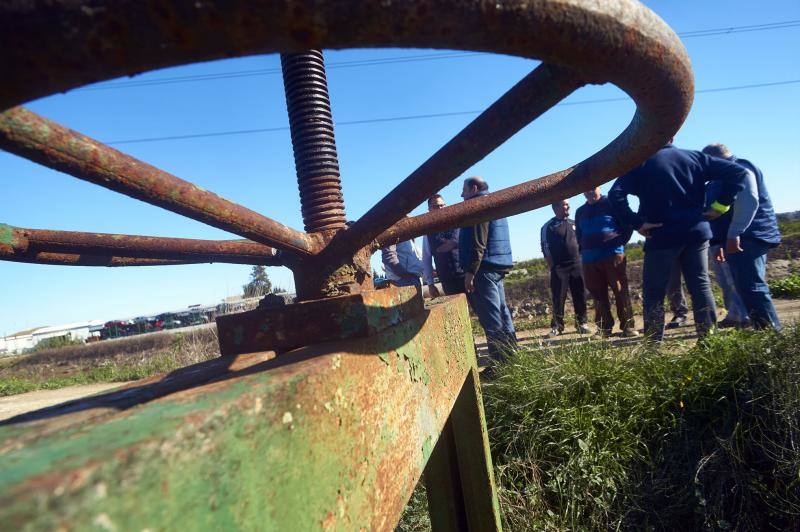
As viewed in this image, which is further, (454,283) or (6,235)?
(454,283)

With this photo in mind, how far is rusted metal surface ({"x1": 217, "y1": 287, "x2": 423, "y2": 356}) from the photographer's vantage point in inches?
32.7

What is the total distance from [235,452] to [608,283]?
540 cm

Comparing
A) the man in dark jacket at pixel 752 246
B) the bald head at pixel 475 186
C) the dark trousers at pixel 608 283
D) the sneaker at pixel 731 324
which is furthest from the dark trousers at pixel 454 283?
the sneaker at pixel 731 324

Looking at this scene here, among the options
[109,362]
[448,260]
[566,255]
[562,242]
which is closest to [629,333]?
[566,255]

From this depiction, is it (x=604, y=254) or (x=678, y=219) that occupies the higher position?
(x=678, y=219)

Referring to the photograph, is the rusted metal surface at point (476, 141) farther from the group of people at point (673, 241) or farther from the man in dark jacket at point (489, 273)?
the man in dark jacket at point (489, 273)

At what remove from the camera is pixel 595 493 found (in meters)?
2.35

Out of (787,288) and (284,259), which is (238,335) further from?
(787,288)

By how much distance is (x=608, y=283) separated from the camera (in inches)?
206

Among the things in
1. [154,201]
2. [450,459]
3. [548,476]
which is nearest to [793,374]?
[548,476]

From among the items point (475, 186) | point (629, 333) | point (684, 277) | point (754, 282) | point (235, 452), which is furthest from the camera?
point (629, 333)

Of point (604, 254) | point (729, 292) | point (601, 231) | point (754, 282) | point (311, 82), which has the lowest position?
point (729, 292)

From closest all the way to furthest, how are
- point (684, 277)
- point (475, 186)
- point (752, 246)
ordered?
point (684, 277), point (752, 246), point (475, 186)

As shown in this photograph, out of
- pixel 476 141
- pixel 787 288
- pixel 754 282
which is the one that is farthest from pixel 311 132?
pixel 787 288
